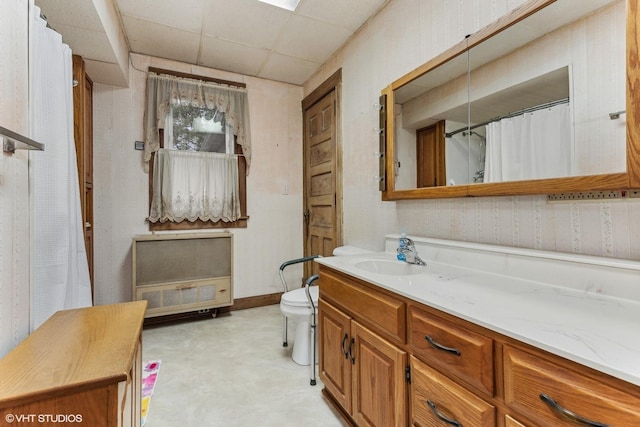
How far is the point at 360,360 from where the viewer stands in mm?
1334

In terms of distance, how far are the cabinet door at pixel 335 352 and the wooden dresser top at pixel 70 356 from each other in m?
0.91

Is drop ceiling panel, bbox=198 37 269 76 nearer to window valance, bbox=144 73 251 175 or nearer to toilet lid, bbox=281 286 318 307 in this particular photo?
window valance, bbox=144 73 251 175

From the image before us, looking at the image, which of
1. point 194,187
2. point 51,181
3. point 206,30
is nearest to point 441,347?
point 51,181

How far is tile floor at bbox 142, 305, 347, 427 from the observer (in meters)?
1.58

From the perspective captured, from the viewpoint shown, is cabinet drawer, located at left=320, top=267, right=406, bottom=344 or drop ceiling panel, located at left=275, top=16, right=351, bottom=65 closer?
cabinet drawer, located at left=320, top=267, right=406, bottom=344

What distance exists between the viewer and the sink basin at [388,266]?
5.28 feet

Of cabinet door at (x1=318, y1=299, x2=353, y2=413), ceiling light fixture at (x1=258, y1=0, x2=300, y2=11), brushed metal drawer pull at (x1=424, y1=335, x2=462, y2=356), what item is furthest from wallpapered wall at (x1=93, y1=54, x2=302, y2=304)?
brushed metal drawer pull at (x1=424, y1=335, x2=462, y2=356)

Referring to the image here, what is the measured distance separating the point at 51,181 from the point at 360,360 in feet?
5.26

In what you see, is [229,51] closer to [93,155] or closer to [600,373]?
[93,155]

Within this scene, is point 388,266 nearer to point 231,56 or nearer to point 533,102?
point 533,102

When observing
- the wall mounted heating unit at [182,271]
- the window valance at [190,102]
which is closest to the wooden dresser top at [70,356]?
the wall mounted heating unit at [182,271]

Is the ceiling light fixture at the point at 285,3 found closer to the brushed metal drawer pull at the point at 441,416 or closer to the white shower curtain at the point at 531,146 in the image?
the white shower curtain at the point at 531,146

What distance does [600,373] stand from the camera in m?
0.57

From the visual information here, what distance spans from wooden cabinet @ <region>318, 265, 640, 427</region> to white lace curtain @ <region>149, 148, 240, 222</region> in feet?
6.05
